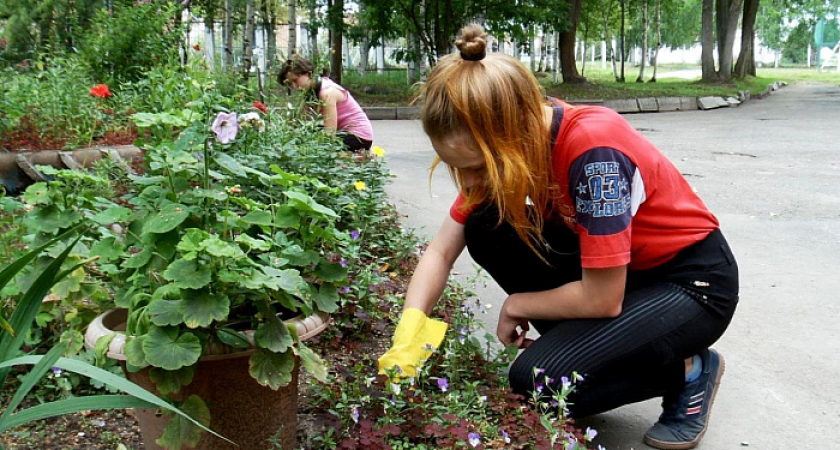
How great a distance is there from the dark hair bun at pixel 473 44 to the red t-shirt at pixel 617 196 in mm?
283

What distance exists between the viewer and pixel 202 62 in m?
5.38

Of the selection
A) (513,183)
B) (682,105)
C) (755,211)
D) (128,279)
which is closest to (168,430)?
(128,279)

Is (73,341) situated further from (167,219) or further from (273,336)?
(273,336)

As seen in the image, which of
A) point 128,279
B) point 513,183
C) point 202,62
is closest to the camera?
point 128,279

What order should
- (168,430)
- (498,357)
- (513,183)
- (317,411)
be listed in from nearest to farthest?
(168,430) < (513,183) < (317,411) < (498,357)

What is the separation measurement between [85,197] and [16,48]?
9.56 meters

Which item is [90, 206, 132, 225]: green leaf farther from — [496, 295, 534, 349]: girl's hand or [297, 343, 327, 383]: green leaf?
[496, 295, 534, 349]: girl's hand

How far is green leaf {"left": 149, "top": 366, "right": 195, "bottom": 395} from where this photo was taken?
5.50ft

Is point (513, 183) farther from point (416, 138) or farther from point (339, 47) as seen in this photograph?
point (339, 47)

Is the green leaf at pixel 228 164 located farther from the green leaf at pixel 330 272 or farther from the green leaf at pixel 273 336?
the green leaf at pixel 273 336

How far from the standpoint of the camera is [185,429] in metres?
1.71

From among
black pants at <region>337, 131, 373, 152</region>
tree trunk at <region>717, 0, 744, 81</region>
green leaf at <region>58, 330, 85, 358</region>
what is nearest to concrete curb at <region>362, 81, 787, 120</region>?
tree trunk at <region>717, 0, 744, 81</region>

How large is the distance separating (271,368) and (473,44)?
891mm

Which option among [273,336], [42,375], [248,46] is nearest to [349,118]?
[248,46]
